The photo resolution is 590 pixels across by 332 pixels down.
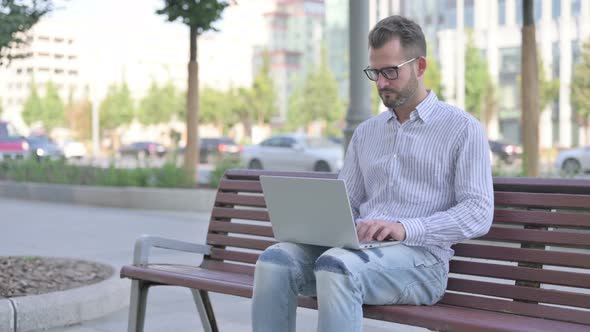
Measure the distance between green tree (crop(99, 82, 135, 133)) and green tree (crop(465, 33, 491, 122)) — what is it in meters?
36.2

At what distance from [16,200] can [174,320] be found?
12.4 meters

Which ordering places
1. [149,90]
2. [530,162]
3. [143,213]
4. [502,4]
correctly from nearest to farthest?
1. [530,162]
2. [143,213]
3. [502,4]
4. [149,90]

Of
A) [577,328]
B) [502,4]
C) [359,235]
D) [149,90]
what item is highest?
[502,4]

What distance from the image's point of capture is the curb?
5.23m

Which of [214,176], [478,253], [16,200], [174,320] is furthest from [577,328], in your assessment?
[16,200]

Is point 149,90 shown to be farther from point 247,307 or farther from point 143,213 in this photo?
point 247,307

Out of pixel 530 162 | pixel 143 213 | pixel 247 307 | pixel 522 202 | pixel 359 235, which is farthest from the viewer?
pixel 143 213

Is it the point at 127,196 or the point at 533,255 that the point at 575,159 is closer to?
the point at 127,196

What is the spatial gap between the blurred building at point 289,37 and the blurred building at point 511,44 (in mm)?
30588

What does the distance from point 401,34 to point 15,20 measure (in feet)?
13.3

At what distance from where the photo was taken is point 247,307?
612 centimetres

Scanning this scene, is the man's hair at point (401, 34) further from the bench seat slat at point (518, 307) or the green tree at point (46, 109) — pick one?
the green tree at point (46, 109)

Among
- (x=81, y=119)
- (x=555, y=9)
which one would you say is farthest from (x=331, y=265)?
(x=81, y=119)

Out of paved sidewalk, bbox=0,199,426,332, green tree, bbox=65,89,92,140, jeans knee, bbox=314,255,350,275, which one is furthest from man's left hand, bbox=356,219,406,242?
green tree, bbox=65,89,92,140
